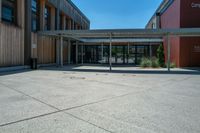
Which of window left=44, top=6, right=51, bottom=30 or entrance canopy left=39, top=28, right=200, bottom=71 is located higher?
window left=44, top=6, right=51, bottom=30

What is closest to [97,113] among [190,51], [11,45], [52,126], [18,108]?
[52,126]

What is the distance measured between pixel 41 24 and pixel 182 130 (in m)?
20.1

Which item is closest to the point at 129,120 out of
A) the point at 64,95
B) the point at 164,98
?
the point at 164,98

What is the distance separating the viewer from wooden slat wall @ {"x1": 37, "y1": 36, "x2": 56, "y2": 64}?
21.5 m

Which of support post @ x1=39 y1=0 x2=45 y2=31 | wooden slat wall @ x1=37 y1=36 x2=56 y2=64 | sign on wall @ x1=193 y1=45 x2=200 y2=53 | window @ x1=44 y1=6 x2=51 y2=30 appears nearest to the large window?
wooden slat wall @ x1=37 y1=36 x2=56 y2=64

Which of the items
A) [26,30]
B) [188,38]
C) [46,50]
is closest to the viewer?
[26,30]

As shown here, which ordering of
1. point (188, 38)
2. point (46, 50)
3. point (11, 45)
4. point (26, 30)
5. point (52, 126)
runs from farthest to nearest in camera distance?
point (46, 50) → point (188, 38) → point (26, 30) → point (11, 45) → point (52, 126)

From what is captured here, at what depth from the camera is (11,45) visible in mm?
16688

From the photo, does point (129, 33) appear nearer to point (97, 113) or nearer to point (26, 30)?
point (26, 30)

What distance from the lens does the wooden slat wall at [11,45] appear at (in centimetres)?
1565

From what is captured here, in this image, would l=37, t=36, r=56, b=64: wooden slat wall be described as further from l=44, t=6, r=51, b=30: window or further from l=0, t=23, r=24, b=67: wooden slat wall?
l=0, t=23, r=24, b=67: wooden slat wall

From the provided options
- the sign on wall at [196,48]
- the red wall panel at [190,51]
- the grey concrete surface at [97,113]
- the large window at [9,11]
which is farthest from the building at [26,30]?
the sign on wall at [196,48]

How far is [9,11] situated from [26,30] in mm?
2194

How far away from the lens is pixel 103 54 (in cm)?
3334
